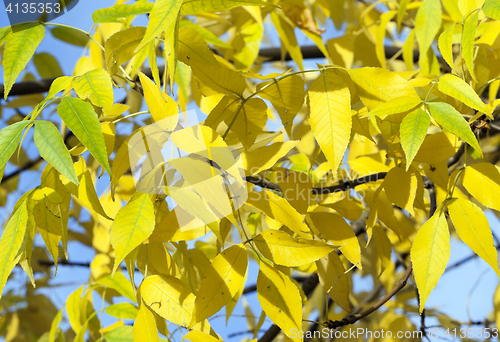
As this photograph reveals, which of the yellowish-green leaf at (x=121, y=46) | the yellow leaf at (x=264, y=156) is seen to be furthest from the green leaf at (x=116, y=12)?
the yellow leaf at (x=264, y=156)

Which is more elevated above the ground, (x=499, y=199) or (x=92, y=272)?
(x=499, y=199)

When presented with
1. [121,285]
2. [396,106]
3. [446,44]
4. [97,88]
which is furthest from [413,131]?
[121,285]

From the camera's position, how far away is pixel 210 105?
0.49 metres

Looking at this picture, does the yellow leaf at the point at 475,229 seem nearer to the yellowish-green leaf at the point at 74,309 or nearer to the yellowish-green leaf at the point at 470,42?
the yellowish-green leaf at the point at 470,42

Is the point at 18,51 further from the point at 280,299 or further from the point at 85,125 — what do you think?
the point at 280,299

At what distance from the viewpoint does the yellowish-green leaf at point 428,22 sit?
Result: 44 centimetres

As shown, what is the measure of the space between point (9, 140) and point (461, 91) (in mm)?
308

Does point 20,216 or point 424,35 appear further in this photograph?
point 424,35

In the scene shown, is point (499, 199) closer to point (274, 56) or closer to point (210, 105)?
point (210, 105)

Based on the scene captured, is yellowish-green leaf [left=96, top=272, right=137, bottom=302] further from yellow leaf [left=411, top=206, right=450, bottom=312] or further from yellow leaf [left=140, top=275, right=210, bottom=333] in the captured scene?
yellow leaf [left=411, top=206, right=450, bottom=312]

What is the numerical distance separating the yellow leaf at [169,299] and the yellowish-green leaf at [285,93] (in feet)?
0.53

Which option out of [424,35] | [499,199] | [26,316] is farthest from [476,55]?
[26,316]

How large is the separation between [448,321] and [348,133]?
516mm

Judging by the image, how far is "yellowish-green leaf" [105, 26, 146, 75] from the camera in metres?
0.30
